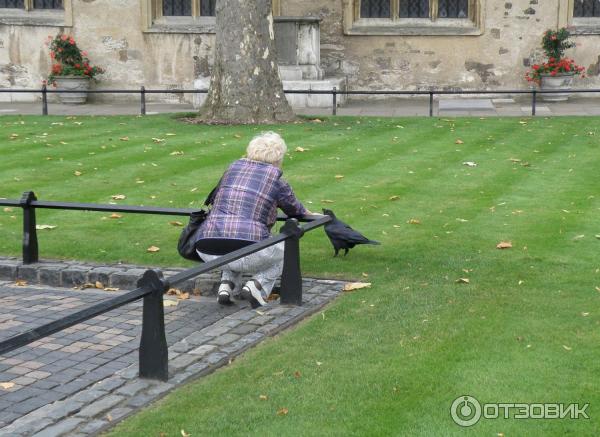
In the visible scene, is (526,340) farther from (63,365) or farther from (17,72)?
(17,72)

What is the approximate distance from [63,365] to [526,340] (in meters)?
2.95

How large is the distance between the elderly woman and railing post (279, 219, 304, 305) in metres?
0.23

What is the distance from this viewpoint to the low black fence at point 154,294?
5.49m

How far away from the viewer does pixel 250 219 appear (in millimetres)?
8273

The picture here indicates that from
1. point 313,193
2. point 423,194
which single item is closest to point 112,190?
point 313,193

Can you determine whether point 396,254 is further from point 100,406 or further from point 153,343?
point 100,406

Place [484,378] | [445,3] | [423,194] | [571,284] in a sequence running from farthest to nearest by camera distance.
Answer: [445,3], [423,194], [571,284], [484,378]

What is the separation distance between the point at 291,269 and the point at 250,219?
0.55 metres

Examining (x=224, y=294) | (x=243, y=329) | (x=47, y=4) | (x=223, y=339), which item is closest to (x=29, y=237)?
(x=224, y=294)

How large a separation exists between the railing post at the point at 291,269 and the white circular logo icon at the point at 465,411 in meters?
2.43

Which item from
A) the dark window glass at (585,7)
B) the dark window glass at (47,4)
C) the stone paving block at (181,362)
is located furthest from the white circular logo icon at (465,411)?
the dark window glass at (47,4)

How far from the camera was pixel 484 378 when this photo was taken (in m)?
6.13

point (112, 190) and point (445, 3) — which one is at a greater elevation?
point (445, 3)

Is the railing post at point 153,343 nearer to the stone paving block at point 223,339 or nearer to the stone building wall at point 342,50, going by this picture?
the stone paving block at point 223,339
